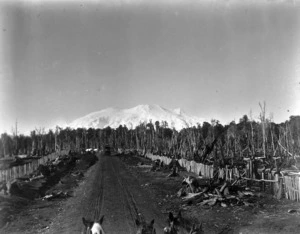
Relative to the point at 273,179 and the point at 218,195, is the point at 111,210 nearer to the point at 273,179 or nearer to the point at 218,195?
the point at 218,195

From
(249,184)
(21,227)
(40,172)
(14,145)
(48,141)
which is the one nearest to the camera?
(21,227)

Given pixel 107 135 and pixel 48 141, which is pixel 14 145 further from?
pixel 107 135

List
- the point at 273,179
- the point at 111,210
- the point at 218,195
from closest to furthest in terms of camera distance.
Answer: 1. the point at 111,210
2. the point at 218,195
3. the point at 273,179

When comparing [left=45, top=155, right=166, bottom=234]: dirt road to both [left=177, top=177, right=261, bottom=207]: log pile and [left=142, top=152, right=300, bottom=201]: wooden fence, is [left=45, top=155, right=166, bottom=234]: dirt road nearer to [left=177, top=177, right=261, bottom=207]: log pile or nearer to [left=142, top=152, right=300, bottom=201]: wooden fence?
[left=177, top=177, right=261, bottom=207]: log pile

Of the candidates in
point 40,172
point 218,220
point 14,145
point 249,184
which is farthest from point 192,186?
point 14,145

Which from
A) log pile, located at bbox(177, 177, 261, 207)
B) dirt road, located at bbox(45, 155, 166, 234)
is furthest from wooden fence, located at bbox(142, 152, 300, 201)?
dirt road, located at bbox(45, 155, 166, 234)

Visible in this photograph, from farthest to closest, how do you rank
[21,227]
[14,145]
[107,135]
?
[107,135]
[14,145]
[21,227]

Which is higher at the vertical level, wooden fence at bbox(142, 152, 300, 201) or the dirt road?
wooden fence at bbox(142, 152, 300, 201)

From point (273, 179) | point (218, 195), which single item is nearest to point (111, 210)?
point (218, 195)

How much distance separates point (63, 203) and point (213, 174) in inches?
432

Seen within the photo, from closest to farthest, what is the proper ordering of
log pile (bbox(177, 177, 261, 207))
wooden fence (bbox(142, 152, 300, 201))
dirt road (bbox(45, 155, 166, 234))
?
dirt road (bbox(45, 155, 166, 234)), wooden fence (bbox(142, 152, 300, 201)), log pile (bbox(177, 177, 261, 207))

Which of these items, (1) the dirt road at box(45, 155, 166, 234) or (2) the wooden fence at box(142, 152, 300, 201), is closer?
(1) the dirt road at box(45, 155, 166, 234)

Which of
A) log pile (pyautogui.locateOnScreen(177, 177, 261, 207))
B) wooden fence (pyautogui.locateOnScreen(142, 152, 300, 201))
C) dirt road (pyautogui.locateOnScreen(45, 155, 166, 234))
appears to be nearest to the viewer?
dirt road (pyautogui.locateOnScreen(45, 155, 166, 234))

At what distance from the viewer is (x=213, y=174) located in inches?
857
